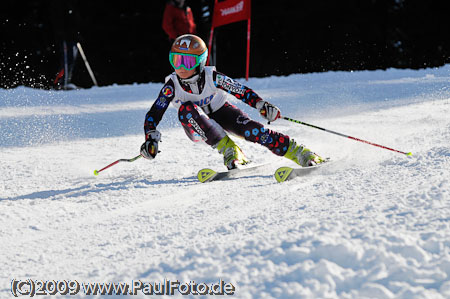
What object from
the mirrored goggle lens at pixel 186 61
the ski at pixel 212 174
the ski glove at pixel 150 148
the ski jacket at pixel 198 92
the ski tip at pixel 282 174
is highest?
the mirrored goggle lens at pixel 186 61

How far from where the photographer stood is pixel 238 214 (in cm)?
253

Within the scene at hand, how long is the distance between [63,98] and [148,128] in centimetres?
440

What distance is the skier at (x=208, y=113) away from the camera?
3541 millimetres

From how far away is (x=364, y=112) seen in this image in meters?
5.95

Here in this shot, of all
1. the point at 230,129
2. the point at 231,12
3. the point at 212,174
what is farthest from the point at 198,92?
the point at 231,12

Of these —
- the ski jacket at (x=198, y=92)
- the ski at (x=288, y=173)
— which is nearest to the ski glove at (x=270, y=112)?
the ski jacket at (x=198, y=92)

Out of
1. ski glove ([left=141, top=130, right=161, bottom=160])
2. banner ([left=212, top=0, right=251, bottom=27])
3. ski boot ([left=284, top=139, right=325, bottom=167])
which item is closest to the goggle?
ski glove ([left=141, top=130, right=161, bottom=160])

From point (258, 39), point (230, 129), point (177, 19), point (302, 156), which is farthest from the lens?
point (258, 39)

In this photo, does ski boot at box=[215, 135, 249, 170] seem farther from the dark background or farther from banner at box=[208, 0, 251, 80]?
the dark background

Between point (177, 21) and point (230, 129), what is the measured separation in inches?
178

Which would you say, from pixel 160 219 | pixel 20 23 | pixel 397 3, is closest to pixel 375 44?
pixel 397 3

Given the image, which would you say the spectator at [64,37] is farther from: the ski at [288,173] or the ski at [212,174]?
the ski at [288,173]

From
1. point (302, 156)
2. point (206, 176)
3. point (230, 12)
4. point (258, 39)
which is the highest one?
point (230, 12)

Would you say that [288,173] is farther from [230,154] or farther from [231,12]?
[231,12]
